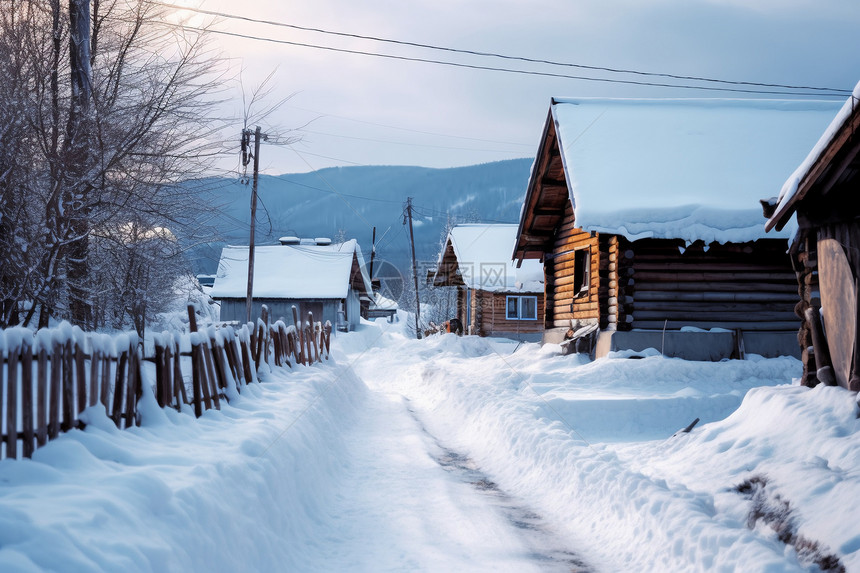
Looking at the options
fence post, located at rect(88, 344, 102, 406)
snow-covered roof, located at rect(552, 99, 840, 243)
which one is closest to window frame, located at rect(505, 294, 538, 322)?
snow-covered roof, located at rect(552, 99, 840, 243)

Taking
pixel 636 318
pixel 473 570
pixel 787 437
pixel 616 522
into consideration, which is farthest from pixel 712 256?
pixel 473 570

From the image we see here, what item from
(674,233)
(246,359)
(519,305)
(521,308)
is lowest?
(246,359)

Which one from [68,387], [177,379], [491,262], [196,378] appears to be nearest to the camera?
[68,387]

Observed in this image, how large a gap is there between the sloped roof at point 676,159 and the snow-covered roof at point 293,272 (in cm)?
2108

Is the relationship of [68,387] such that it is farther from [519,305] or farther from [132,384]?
[519,305]

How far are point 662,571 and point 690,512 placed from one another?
2.52 feet

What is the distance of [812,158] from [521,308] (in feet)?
84.1

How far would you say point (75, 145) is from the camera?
8617 mm

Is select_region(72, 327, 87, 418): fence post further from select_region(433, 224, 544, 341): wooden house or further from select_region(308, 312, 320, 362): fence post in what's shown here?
select_region(433, 224, 544, 341): wooden house

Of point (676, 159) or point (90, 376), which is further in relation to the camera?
point (676, 159)

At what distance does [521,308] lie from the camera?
33281 mm

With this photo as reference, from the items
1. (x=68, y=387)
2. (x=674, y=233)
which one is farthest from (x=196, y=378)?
(x=674, y=233)

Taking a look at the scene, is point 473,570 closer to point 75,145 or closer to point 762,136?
point 75,145

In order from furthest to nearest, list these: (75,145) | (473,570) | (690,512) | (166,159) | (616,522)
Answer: (166,159) < (75,145) < (616,522) < (690,512) < (473,570)
